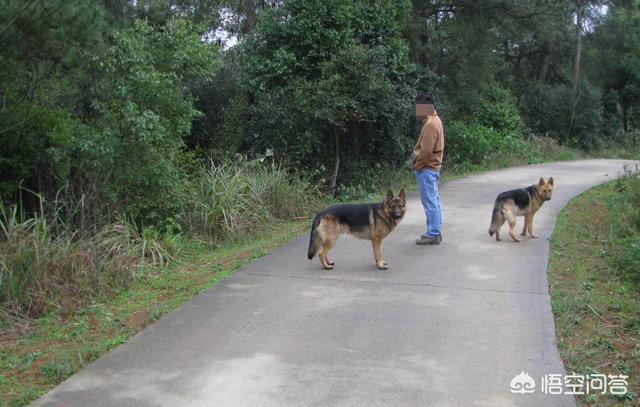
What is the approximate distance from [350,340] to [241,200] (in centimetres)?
614

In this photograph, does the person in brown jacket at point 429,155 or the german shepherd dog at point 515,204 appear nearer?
the person in brown jacket at point 429,155

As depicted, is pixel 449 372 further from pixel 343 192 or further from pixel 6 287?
pixel 343 192

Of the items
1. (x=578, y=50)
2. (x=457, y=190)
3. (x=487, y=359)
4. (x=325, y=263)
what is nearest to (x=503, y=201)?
(x=325, y=263)

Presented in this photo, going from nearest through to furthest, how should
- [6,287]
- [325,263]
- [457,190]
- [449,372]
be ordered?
1. [449,372]
2. [6,287]
3. [325,263]
4. [457,190]

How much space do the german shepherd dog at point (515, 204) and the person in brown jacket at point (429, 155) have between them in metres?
0.90

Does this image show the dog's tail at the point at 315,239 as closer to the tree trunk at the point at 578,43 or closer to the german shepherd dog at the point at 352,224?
the german shepherd dog at the point at 352,224

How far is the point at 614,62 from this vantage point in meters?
33.2

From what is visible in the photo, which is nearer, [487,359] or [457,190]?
[487,359]

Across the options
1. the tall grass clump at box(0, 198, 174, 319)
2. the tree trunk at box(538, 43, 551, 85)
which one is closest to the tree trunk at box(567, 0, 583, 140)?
the tree trunk at box(538, 43, 551, 85)

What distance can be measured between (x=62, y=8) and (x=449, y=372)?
6291 millimetres

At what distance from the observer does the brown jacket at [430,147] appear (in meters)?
8.71

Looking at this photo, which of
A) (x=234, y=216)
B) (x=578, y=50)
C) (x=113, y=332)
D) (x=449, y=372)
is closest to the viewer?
(x=449, y=372)

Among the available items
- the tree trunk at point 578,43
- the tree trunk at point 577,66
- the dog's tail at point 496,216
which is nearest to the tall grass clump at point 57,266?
the dog's tail at point 496,216

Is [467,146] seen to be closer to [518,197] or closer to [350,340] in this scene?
[518,197]
